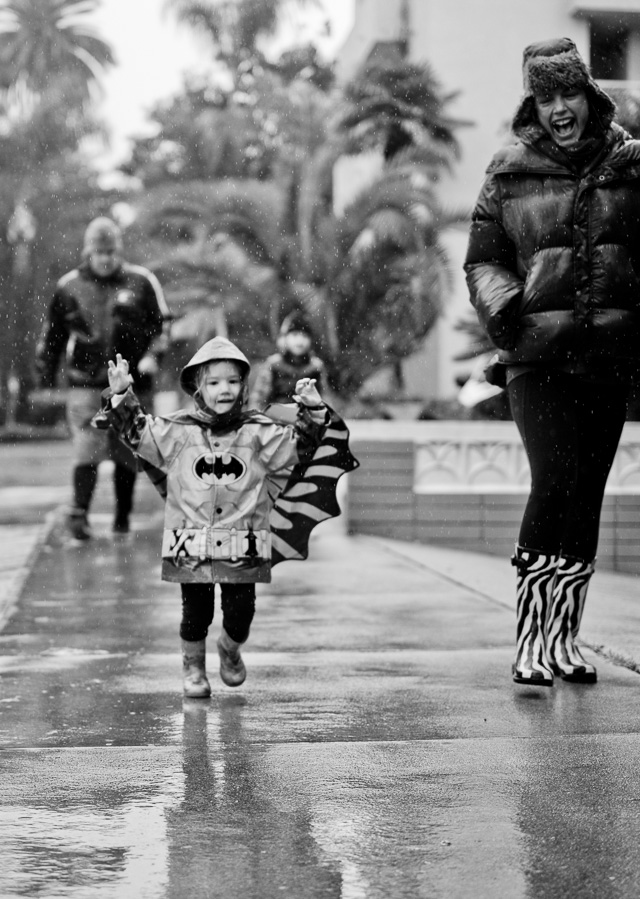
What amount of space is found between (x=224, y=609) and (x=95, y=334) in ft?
15.4

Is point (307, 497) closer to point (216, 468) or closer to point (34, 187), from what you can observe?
point (216, 468)

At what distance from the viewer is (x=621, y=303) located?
4.70 meters

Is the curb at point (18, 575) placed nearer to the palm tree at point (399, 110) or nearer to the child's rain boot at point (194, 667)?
the child's rain boot at point (194, 667)

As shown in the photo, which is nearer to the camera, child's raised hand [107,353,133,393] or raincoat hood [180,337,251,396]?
child's raised hand [107,353,133,393]

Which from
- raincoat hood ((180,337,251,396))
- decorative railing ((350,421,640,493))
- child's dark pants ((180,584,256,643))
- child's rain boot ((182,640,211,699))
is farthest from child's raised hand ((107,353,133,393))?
Answer: decorative railing ((350,421,640,493))

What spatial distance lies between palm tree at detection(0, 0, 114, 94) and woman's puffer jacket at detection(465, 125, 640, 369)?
49769 millimetres

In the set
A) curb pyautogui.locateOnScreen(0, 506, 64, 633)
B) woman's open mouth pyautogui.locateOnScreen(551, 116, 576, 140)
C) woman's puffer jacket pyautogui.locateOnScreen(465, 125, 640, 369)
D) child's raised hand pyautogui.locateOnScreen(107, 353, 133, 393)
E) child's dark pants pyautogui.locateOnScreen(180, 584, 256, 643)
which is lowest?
curb pyautogui.locateOnScreen(0, 506, 64, 633)

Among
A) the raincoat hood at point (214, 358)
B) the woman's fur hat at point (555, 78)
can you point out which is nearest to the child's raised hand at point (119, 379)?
the raincoat hood at point (214, 358)


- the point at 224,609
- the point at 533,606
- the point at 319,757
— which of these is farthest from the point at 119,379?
the point at 533,606

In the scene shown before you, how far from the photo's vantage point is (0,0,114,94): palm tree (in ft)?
174

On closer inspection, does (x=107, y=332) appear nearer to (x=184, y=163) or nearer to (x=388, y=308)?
(x=388, y=308)

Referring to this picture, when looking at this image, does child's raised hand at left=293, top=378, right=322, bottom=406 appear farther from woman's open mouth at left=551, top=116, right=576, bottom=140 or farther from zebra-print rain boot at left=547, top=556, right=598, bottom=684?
woman's open mouth at left=551, top=116, right=576, bottom=140

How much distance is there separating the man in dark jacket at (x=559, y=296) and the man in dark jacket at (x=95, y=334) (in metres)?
4.65

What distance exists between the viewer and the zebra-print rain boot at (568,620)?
15.9 ft
